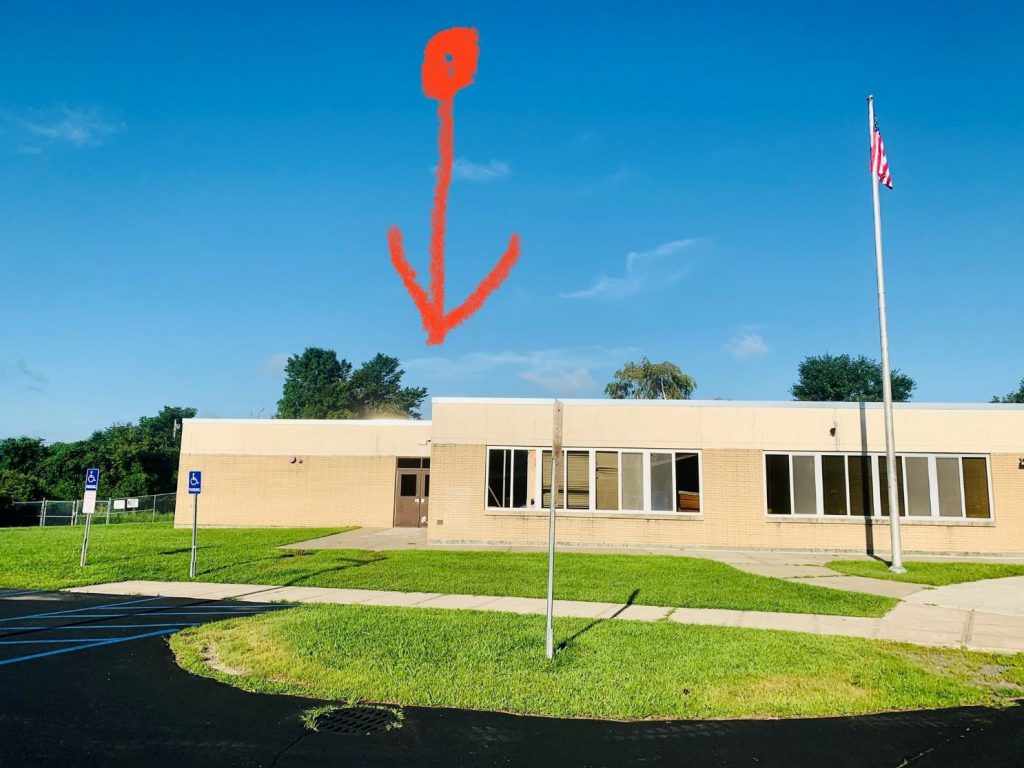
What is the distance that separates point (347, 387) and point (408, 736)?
89700mm

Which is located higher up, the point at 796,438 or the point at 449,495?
the point at 796,438

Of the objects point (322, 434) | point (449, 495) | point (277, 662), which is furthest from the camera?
point (322, 434)

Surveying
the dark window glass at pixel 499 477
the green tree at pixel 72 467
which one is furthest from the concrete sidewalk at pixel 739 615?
the green tree at pixel 72 467

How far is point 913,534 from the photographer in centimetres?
2047

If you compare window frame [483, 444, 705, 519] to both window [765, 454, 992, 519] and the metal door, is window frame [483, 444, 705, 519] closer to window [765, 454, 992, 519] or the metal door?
window [765, 454, 992, 519]

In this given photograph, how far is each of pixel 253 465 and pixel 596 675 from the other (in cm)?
2667

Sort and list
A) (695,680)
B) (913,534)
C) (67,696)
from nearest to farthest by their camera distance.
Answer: (67,696) < (695,680) < (913,534)

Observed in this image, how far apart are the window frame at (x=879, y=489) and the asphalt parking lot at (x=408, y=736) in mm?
14858

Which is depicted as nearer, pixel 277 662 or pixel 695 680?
pixel 695 680

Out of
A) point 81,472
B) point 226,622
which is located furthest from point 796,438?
point 81,472

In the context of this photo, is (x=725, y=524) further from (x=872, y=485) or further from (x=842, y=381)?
(x=842, y=381)

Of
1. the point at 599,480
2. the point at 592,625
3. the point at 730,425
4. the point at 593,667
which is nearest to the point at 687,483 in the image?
the point at 730,425

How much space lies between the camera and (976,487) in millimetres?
20609

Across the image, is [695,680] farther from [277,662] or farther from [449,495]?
[449,495]
